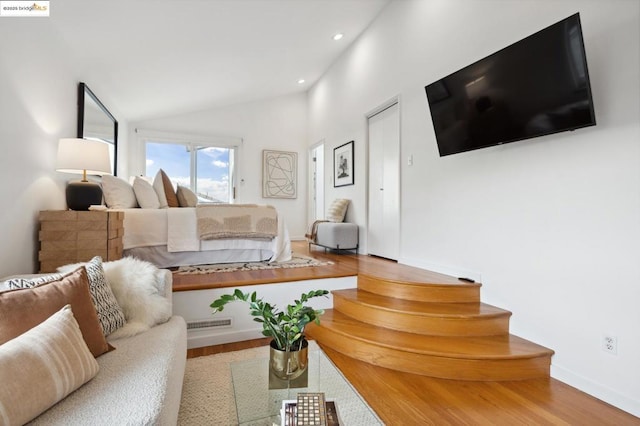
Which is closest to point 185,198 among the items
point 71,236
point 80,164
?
point 80,164

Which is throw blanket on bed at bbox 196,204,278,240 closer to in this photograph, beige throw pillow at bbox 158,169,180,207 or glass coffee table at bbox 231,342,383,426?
beige throw pillow at bbox 158,169,180,207

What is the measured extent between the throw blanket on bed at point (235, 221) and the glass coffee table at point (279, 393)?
210 centimetres

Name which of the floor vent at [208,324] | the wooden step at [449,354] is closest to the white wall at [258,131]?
the floor vent at [208,324]

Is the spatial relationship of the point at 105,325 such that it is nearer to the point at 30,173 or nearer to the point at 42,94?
the point at 30,173

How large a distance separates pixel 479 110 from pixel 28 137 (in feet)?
10.7

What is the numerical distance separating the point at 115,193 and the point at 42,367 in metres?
2.59

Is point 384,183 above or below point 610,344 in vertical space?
above

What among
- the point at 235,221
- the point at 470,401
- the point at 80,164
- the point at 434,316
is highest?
the point at 80,164

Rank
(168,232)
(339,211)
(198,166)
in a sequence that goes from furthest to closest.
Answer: (198,166)
(339,211)
(168,232)

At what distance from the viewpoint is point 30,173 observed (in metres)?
2.16

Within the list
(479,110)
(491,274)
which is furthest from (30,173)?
(491,274)

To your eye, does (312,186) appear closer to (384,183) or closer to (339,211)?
(339,211)

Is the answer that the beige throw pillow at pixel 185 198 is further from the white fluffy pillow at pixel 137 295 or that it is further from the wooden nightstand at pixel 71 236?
the white fluffy pillow at pixel 137 295

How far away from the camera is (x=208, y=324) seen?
95.8 inches
